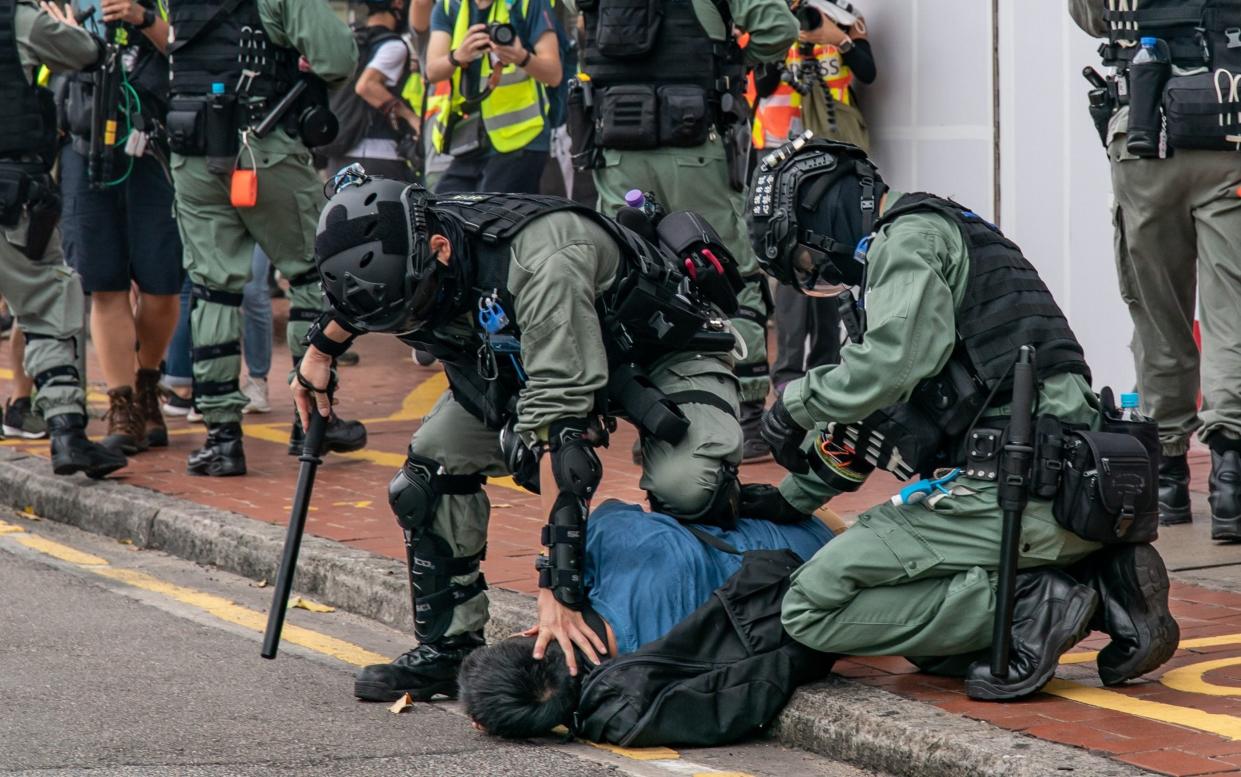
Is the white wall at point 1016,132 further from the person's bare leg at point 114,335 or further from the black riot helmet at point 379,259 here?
the black riot helmet at point 379,259

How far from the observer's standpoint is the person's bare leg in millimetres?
8359

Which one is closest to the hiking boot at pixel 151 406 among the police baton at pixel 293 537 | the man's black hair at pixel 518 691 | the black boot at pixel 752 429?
the black boot at pixel 752 429

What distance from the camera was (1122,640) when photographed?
437cm

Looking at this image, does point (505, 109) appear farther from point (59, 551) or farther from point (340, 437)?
point (59, 551)

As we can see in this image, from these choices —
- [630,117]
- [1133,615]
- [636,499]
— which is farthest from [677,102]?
[1133,615]

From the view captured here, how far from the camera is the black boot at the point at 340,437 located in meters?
8.05

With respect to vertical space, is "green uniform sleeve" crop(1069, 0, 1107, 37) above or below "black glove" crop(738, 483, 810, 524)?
above

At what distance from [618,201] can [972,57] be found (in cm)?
210

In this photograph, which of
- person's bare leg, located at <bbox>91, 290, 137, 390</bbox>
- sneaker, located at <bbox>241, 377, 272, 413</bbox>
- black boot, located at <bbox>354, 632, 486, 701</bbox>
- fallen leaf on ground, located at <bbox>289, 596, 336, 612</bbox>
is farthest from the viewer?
sneaker, located at <bbox>241, 377, 272, 413</bbox>

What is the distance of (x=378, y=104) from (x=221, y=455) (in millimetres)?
3265

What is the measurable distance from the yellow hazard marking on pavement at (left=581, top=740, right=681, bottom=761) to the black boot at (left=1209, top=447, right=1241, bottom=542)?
7.80 ft

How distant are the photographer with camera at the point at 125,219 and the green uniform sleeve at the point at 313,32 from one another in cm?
74

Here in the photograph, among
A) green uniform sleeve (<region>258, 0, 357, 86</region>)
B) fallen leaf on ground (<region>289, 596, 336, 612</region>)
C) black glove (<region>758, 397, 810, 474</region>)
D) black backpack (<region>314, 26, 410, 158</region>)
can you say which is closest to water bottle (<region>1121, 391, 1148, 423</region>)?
black glove (<region>758, 397, 810, 474</region>)

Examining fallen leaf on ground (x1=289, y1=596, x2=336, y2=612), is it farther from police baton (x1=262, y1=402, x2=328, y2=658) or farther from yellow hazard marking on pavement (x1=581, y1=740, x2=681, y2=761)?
yellow hazard marking on pavement (x1=581, y1=740, x2=681, y2=761)
